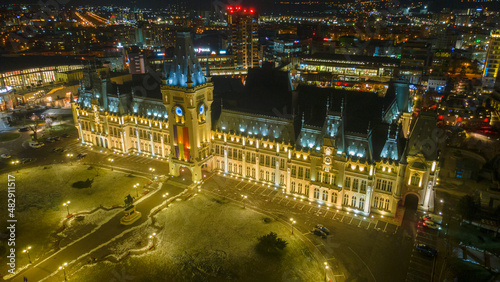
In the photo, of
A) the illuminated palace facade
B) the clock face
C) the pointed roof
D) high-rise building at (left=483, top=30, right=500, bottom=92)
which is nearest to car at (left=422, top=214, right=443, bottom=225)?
the illuminated palace facade

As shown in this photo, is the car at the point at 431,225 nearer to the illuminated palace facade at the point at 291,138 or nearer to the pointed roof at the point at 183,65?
the illuminated palace facade at the point at 291,138

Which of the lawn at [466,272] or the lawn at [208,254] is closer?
the lawn at [466,272]

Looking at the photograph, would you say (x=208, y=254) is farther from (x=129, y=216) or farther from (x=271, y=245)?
(x=129, y=216)

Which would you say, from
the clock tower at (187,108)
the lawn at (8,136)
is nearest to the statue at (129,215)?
the clock tower at (187,108)

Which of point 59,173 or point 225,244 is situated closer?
point 225,244

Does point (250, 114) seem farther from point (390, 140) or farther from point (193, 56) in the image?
point (390, 140)

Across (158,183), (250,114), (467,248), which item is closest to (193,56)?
(250,114)

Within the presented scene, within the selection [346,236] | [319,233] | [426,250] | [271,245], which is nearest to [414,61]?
[426,250]
